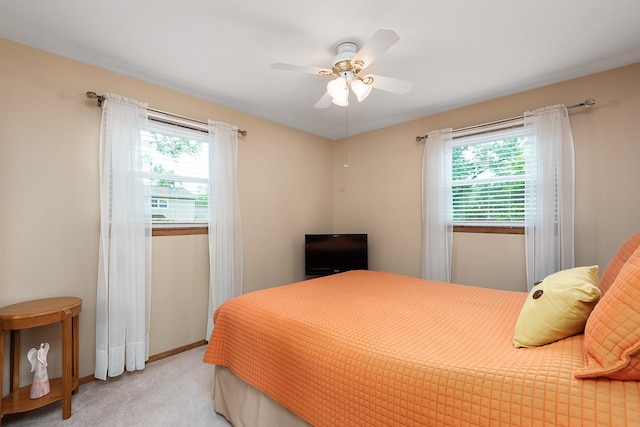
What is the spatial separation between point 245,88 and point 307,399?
8.82ft

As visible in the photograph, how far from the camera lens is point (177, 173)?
2814mm

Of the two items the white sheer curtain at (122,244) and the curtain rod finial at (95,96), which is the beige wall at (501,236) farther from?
the curtain rod finial at (95,96)

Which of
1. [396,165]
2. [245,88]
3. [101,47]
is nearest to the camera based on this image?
[101,47]

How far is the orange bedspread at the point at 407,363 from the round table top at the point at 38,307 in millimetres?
1041

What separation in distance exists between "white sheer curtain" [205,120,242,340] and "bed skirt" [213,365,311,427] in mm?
1181

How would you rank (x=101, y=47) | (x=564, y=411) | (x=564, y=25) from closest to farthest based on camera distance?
(x=564, y=411), (x=564, y=25), (x=101, y=47)

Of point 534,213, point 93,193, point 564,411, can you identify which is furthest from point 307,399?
point 534,213

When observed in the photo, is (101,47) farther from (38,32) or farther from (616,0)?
(616,0)

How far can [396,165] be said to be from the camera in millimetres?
3732

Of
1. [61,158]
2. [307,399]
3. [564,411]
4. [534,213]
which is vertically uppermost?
[61,158]

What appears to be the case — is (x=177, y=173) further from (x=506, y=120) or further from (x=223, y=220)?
(x=506, y=120)

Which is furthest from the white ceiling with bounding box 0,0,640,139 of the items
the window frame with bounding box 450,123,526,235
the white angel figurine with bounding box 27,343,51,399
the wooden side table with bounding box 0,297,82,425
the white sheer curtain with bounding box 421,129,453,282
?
the white angel figurine with bounding box 27,343,51,399

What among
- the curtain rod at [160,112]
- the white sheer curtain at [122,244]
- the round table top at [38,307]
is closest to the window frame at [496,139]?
the curtain rod at [160,112]

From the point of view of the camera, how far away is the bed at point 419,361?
823 mm
